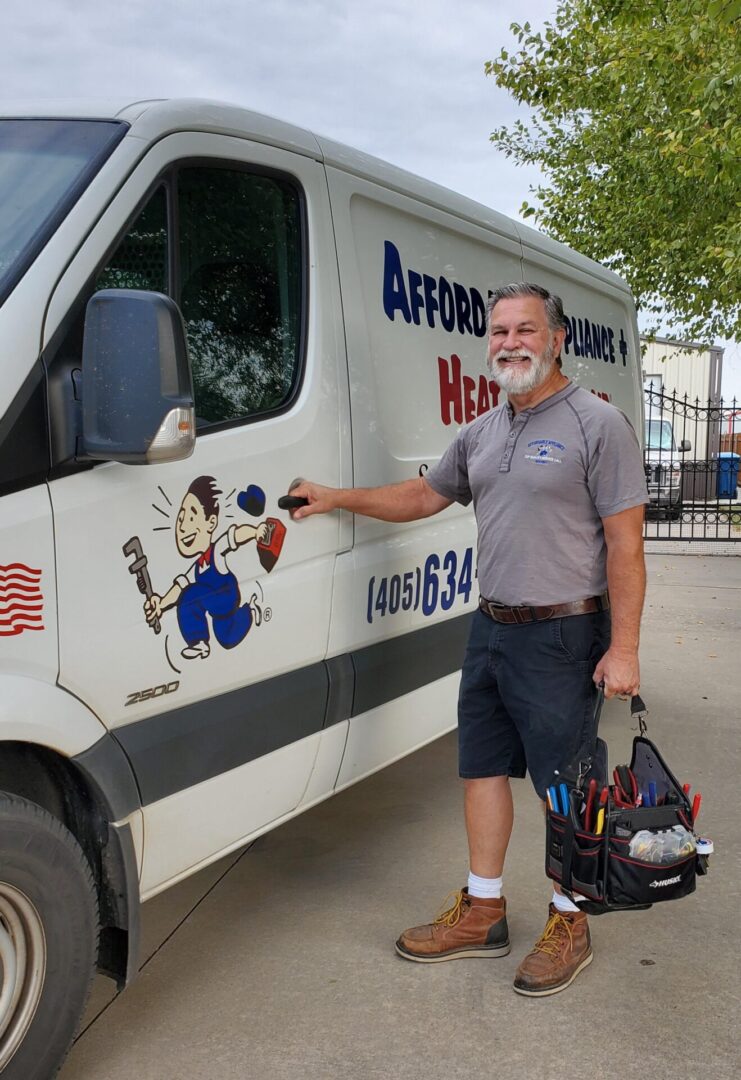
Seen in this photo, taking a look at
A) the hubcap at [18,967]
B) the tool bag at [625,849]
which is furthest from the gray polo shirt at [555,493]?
the hubcap at [18,967]

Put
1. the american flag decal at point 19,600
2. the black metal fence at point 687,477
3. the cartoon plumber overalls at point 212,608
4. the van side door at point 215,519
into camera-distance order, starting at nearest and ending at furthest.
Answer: the american flag decal at point 19,600, the van side door at point 215,519, the cartoon plumber overalls at point 212,608, the black metal fence at point 687,477

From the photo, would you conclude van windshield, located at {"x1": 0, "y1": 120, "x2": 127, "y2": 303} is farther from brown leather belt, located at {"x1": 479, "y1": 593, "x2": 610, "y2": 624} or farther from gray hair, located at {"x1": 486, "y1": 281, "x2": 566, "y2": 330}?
brown leather belt, located at {"x1": 479, "y1": 593, "x2": 610, "y2": 624}

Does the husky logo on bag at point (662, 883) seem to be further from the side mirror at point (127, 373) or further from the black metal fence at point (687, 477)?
the black metal fence at point (687, 477)

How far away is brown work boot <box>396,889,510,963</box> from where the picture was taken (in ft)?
10.5

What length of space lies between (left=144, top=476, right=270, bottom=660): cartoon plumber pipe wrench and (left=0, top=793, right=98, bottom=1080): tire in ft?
1.66

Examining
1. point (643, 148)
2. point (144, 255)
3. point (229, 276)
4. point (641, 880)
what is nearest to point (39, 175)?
point (144, 255)

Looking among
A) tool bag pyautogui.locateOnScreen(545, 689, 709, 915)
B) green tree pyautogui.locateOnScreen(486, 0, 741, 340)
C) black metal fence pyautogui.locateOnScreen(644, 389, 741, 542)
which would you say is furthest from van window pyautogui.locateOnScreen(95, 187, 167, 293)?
black metal fence pyautogui.locateOnScreen(644, 389, 741, 542)

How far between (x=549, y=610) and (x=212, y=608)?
0.95m

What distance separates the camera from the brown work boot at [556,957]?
302 cm

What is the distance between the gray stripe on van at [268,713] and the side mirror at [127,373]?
2.21ft

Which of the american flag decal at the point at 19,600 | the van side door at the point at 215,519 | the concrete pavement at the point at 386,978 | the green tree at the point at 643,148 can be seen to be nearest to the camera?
the american flag decal at the point at 19,600

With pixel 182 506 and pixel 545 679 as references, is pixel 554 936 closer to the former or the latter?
pixel 545 679

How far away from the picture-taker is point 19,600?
6.81 ft

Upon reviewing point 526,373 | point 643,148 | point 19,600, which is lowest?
point 19,600
